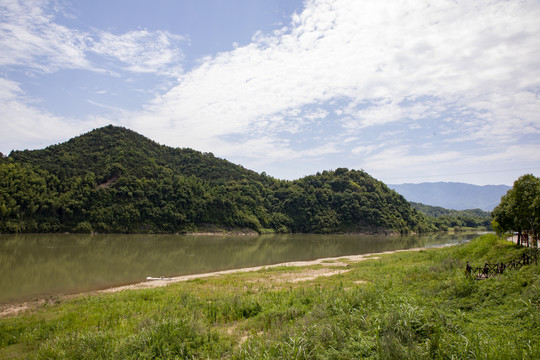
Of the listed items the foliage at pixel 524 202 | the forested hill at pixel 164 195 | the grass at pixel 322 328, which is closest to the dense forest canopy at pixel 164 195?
the forested hill at pixel 164 195

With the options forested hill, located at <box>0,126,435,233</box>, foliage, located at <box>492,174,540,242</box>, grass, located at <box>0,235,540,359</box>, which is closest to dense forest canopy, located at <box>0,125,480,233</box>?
forested hill, located at <box>0,126,435,233</box>

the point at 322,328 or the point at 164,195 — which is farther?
the point at 164,195

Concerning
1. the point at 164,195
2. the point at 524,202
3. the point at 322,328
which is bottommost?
the point at 322,328

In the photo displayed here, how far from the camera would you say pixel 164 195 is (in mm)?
78938

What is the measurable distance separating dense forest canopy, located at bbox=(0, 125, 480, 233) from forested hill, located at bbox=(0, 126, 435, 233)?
0.23m

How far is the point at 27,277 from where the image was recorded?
22.5m

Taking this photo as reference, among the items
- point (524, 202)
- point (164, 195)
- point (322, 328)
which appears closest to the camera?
point (322, 328)

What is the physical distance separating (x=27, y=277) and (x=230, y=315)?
20659 millimetres

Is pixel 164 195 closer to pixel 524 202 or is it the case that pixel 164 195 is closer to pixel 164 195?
pixel 164 195

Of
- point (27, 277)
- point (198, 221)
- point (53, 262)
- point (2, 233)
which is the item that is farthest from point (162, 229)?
point (27, 277)

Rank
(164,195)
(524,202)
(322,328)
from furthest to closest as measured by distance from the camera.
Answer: (164,195), (524,202), (322,328)

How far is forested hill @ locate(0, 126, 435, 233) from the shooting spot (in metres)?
60.2

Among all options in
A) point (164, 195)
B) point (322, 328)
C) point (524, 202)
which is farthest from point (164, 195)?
point (322, 328)

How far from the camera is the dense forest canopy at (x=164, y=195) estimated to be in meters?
60.2
